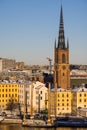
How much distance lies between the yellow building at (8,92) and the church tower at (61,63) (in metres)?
1.78

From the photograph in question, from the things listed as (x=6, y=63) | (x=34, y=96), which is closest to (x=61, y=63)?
(x=34, y=96)

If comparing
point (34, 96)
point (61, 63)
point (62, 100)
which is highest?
point (61, 63)

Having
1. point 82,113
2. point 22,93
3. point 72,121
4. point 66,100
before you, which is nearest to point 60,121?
point 72,121

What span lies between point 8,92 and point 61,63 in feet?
8.40

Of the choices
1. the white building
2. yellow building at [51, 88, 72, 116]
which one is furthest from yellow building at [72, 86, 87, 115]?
the white building

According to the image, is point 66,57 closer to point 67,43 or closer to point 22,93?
point 67,43

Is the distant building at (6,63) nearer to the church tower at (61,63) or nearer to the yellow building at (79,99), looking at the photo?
the church tower at (61,63)

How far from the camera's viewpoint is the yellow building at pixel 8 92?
81.9 ft

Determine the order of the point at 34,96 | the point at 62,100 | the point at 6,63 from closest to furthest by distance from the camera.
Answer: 1. the point at 62,100
2. the point at 34,96
3. the point at 6,63

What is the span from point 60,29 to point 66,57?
4.20 ft

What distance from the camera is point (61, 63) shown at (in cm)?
2559

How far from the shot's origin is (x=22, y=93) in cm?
2520

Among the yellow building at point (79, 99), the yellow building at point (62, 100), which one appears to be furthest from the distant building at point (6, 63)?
the yellow building at point (79, 99)

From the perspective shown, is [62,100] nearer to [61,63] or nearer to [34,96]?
[34,96]
